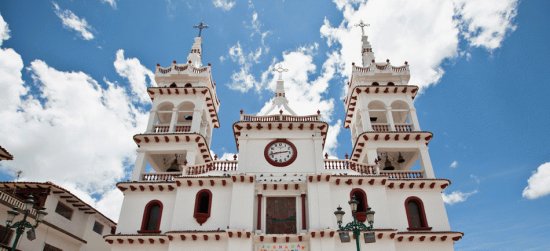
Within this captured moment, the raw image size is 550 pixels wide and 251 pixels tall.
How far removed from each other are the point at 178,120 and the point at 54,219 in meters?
12.9

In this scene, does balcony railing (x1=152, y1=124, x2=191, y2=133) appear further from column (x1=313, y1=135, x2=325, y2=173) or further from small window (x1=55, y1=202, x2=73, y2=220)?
column (x1=313, y1=135, x2=325, y2=173)

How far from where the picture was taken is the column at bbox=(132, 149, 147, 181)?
29453 mm

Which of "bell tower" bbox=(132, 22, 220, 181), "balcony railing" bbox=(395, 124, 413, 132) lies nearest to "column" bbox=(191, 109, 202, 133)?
"bell tower" bbox=(132, 22, 220, 181)

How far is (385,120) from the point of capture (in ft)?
116

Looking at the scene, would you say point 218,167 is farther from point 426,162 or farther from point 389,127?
point 426,162

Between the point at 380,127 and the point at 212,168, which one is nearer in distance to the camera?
the point at 212,168

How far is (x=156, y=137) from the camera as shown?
30984mm

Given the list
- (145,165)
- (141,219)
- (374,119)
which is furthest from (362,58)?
(141,219)

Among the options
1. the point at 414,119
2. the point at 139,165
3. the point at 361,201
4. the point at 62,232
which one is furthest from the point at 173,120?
the point at 414,119

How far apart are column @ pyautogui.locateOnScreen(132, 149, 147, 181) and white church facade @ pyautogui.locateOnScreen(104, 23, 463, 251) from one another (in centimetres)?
8

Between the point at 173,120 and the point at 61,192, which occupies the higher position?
the point at 173,120

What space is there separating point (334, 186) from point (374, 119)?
34.0 ft

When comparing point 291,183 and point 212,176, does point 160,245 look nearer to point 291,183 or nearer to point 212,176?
point 212,176

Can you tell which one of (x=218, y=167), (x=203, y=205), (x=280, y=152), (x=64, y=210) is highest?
(x=280, y=152)
